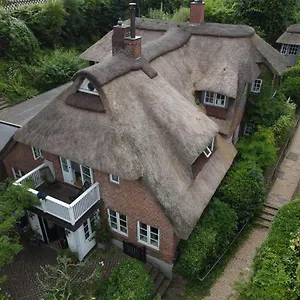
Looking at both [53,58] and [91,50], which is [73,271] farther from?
[53,58]

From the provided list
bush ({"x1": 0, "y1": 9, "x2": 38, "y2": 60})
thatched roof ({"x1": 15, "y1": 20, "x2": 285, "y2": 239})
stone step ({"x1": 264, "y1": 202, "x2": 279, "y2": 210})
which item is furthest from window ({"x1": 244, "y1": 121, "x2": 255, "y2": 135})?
bush ({"x1": 0, "y1": 9, "x2": 38, "y2": 60})

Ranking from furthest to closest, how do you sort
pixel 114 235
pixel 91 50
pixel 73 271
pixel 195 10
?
pixel 91 50, pixel 195 10, pixel 114 235, pixel 73 271

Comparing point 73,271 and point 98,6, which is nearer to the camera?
point 73,271

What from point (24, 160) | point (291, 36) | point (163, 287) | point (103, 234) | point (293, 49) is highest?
point (291, 36)

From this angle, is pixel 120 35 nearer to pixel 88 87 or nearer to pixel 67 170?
pixel 88 87

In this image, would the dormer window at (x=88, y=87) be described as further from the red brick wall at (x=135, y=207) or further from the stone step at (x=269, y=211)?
the stone step at (x=269, y=211)

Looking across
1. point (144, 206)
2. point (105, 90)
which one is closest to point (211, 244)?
point (144, 206)

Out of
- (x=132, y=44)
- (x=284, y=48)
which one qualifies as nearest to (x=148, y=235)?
(x=132, y=44)
